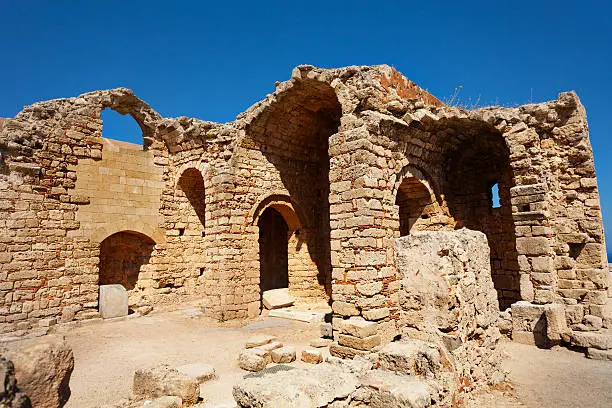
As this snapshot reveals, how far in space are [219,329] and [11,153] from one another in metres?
6.19

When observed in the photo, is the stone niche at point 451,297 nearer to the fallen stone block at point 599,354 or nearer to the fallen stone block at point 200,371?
the fallen stone block at point 200,371

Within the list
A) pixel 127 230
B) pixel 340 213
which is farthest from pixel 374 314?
pixel 127 230

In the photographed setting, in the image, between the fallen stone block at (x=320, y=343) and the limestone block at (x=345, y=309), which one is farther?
the fallen stone block at (x=320, y=343)

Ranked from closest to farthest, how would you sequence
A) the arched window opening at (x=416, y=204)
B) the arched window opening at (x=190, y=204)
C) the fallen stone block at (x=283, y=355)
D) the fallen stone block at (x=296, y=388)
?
the fallen stone block at (x=296, y=388)
the fallen stone block at (x=283, y=355)
the arched window opening at (x=416, y=204)
the arched window opening at (x=190, y=204)

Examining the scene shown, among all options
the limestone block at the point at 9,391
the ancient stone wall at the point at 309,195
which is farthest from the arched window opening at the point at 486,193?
the limestone block at the point at 9,391

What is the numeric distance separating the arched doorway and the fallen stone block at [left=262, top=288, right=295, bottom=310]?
3401mm

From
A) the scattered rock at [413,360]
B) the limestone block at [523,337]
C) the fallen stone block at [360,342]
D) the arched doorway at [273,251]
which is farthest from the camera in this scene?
the arched doorway at [273,251]

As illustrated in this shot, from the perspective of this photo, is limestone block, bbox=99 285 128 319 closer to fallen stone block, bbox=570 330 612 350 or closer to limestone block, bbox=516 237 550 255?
limestone block, bbox=516 237 550 255

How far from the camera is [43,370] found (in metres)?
2.47

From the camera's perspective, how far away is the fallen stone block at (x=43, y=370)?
7.90ft

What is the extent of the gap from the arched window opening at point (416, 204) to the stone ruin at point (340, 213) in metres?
0.04

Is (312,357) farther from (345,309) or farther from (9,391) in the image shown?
(9,391)

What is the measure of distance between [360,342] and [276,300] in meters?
4.72

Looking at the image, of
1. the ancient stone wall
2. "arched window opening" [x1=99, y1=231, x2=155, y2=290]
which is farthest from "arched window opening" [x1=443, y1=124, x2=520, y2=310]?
"arched window opening" [x1=99, y1=231, x2=155, y2=290]
